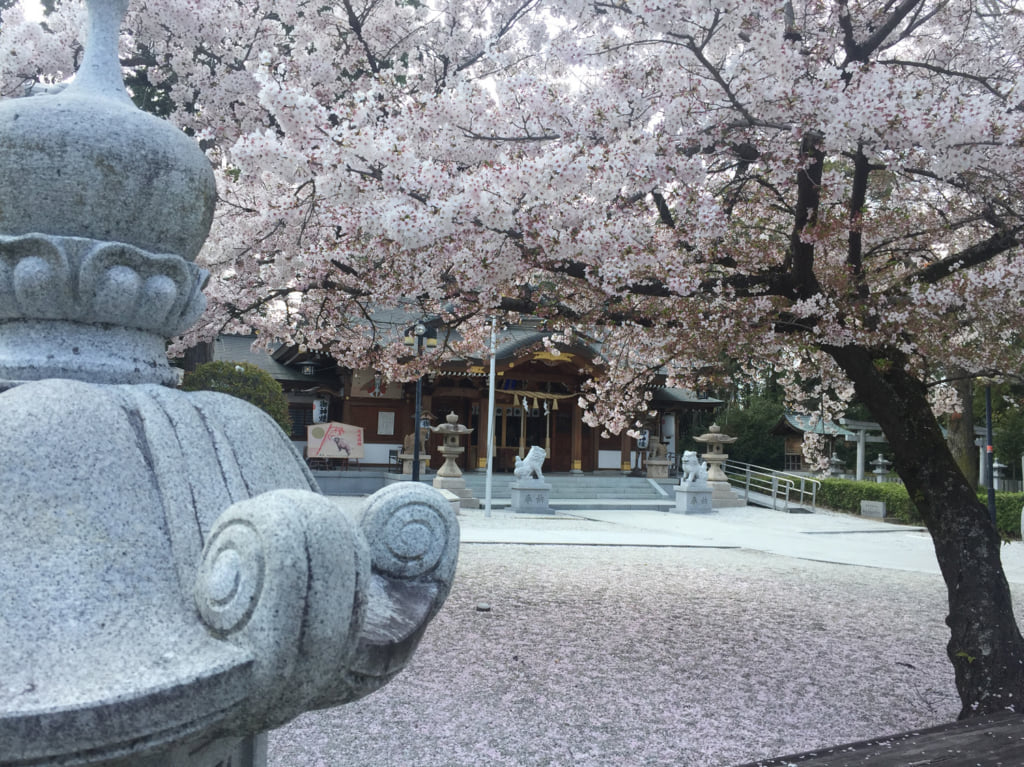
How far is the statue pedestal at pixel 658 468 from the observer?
83.5ft

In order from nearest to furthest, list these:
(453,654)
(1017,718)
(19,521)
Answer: (19,521)
(1017,718)
(453,654)

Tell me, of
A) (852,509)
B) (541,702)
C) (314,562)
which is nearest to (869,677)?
(541,702)

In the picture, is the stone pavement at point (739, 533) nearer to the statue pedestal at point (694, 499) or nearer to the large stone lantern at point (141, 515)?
the statue pedestal at point (694, 499)

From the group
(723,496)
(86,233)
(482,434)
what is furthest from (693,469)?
(86,233)

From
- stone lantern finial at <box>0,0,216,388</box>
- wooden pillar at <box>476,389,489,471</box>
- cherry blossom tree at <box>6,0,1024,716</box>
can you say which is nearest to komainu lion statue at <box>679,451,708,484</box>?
wooden pillar at <box>476,389,489,471</box>

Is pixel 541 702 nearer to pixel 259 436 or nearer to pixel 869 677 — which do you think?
pixel 869 677

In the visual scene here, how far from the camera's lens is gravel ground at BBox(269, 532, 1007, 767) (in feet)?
14.0

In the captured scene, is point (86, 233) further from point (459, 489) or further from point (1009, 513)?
point (1009, 513)

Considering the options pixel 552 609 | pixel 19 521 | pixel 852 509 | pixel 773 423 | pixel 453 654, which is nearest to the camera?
pixel 19 521

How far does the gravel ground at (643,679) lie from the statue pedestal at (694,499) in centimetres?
1086

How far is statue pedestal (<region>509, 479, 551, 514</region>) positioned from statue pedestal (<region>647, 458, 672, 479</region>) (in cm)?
736

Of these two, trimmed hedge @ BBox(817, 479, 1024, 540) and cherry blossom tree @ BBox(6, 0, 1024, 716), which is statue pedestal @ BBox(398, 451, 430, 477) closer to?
trimmed hedge @ BBox(817, 479, 1024, 540)

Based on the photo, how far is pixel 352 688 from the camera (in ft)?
6.51

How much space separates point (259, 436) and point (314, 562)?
3.02 ft
